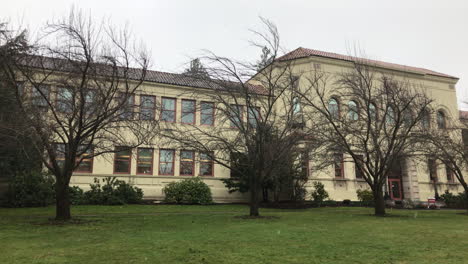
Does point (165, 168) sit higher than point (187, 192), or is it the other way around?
point (165, 168)

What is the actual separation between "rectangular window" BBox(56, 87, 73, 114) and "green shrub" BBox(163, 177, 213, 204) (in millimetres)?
12146

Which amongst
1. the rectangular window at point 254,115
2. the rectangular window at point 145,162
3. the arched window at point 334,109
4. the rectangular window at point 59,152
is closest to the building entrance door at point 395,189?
the arched window at point 334,109

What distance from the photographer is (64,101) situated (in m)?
13.7

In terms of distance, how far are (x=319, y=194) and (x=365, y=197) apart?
456 cm

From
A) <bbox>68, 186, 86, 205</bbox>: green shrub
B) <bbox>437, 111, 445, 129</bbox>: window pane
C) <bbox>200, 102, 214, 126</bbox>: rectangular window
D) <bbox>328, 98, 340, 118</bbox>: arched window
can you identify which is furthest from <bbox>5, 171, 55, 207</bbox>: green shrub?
<bbox>437, 111, 445, 129</bbox>: window pane

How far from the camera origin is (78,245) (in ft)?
28.9

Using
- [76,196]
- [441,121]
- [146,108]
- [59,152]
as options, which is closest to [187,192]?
[76,196]

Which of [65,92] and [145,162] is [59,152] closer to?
[65,92]

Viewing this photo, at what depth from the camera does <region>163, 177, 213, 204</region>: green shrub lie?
2523 cm

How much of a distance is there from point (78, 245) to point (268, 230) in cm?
582

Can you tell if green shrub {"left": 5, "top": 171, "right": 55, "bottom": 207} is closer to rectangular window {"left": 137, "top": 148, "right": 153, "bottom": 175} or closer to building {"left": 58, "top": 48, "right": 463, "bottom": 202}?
building {"left": 58, "top": 48, "right": 463, "bottom": 202}

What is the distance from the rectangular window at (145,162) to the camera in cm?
2694

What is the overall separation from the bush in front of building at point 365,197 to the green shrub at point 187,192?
1294 cm

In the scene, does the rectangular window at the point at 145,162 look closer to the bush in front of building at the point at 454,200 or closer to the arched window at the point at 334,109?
the arched window at the point at 334,109
